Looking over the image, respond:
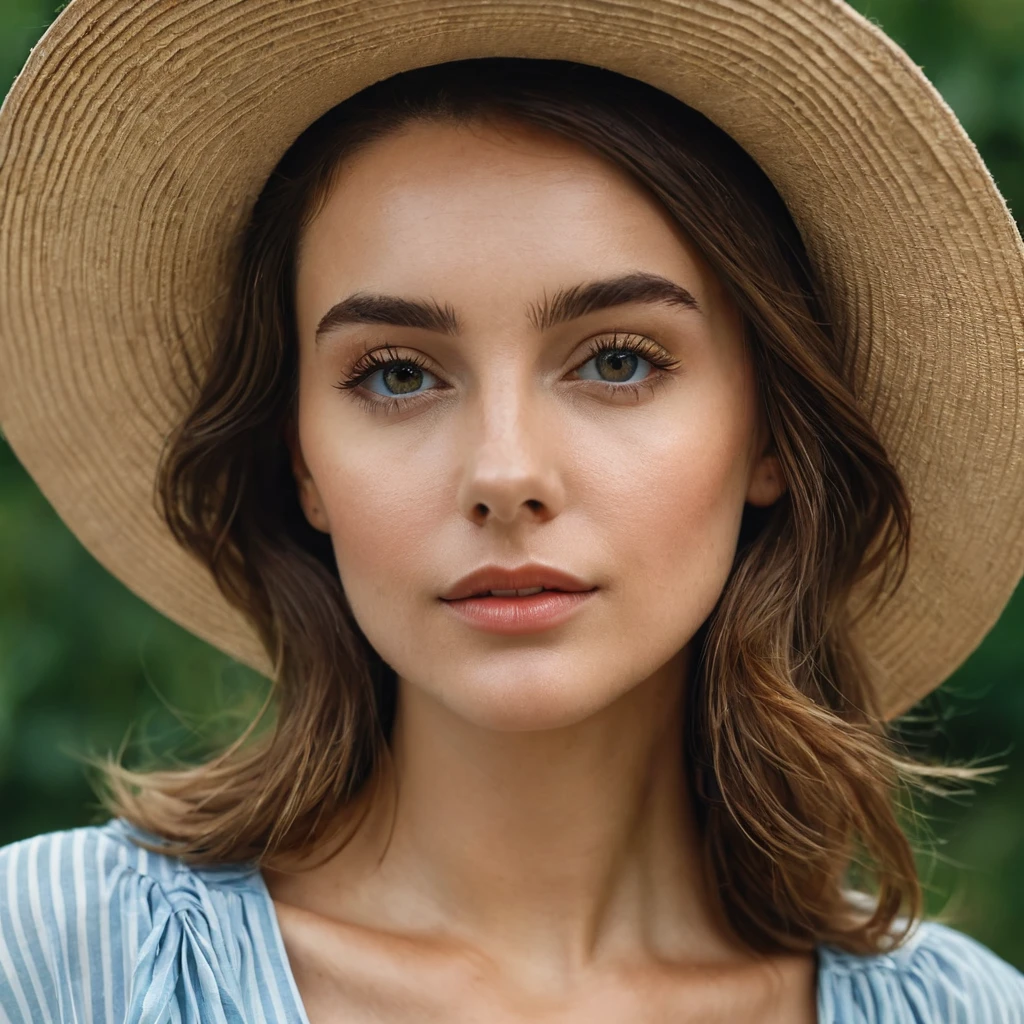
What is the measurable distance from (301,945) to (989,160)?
1800 mm

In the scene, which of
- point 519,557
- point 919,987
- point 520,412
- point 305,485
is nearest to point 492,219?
point 520,412

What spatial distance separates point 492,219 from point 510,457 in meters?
0.30

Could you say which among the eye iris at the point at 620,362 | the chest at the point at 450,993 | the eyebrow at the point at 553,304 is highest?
the eyebrow at the point at 553,304

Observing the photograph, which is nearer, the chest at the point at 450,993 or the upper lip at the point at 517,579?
the upper lip at the point at 517,579

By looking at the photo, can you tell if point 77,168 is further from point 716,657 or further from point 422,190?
point 716,657

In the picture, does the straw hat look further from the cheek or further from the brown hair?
the cheek

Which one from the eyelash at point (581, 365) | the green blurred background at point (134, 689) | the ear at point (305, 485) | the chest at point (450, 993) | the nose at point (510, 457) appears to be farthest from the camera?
the green blurred background at point (134, 689)

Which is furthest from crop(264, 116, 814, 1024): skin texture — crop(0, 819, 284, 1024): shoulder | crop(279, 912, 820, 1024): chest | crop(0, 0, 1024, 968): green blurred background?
crop(0, 0, 1024, 968): green blurred background

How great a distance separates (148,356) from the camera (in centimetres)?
244

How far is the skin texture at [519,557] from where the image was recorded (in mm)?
1987

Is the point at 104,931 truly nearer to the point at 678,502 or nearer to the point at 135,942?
the point at 135,942

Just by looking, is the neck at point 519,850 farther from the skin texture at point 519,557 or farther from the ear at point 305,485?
the ear at point 305,485

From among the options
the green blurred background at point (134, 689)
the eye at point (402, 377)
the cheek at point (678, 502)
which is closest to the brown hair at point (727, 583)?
the cheek at point (678, 502)

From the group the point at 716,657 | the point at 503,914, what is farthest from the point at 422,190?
the point at 503,914
